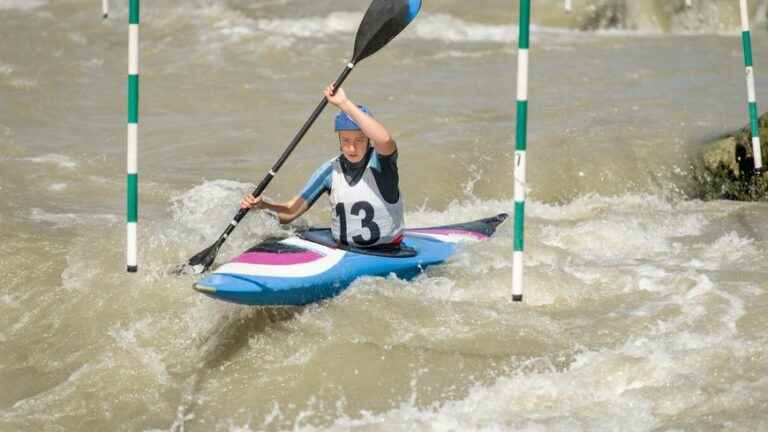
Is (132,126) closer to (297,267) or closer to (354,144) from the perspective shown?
(297,267)

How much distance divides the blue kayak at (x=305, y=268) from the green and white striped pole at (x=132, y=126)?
336mm

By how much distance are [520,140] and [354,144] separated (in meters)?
0.90

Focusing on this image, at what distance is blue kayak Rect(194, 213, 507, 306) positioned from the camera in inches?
188

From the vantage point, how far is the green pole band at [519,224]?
15.2ft

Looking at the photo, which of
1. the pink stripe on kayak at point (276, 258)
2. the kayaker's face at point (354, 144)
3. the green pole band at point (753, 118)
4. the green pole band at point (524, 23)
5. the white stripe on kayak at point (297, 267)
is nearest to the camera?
the green pole band at point (524, 23)

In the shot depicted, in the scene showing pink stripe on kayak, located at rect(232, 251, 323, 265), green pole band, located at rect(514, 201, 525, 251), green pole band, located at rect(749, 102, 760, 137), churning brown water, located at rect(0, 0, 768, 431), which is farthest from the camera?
green pole band, located at rect(749, 102, 760, 137)

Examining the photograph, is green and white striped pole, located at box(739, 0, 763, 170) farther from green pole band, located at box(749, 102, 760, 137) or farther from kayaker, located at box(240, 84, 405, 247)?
kayaker, located at box(240, 84, 405, 247)

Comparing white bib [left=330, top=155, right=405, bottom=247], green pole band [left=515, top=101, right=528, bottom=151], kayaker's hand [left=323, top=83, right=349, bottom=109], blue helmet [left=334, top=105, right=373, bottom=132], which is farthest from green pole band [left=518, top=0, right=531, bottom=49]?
white bib [left=330, top=155, right=405, bottom=247]

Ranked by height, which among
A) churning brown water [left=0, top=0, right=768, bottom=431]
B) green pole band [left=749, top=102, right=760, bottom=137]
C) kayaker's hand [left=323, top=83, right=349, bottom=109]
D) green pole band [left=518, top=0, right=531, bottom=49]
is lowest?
churning brown water [left=0, top=0, right=768, bottom=431]

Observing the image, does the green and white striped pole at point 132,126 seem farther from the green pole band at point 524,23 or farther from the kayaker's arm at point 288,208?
the green pole band at point 524,23

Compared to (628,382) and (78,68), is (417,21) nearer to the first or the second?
(78,68)

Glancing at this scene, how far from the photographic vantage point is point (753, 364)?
4.41 meters

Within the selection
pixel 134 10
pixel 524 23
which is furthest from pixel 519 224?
pixel 134 10

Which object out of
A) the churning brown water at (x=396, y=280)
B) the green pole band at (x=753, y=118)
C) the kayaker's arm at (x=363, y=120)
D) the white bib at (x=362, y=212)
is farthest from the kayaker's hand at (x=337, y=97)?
the green pole band at (x=753, y=118)
